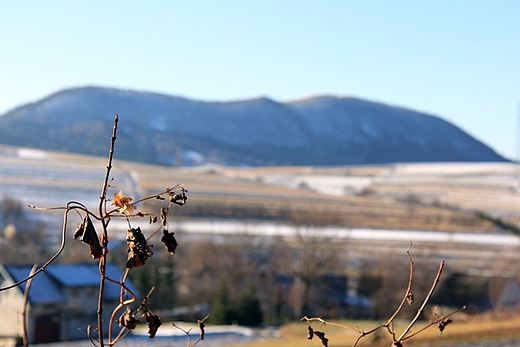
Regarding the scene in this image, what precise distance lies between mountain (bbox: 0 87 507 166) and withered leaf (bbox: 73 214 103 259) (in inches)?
2754

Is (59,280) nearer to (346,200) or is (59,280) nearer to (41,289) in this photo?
(41,289)

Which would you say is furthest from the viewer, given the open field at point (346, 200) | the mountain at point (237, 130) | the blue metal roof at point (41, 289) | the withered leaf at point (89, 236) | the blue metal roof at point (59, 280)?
the mountain at point (237, 130)

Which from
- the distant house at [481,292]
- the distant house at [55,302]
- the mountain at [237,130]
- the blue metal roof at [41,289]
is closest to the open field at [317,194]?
the distant house at [481,292]

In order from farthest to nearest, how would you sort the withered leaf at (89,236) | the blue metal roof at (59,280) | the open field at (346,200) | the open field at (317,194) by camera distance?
the open field at (317,194), the open field at (346,200), the blue metal roof at (59,280), the withered leaf at (89,236)

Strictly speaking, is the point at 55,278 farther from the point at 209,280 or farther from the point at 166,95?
the point at 166,95

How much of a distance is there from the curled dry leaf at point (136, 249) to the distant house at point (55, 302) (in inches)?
605

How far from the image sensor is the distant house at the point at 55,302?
648 inches

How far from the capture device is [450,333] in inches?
514

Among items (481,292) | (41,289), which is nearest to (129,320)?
(41,289)

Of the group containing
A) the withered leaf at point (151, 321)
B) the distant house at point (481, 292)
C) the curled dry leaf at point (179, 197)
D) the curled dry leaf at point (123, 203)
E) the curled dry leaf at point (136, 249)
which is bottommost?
the distant house at point (481, 292)

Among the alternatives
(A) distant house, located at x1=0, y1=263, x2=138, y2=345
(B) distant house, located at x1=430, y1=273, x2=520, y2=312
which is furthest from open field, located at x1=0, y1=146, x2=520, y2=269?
(A) distant house, located at x1=0, y1=263, x2=138, y2=345

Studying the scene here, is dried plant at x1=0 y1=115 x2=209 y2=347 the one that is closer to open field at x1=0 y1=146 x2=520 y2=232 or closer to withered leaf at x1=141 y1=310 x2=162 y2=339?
withered leaf at x1=141 y1=310 x2=162 y2=339

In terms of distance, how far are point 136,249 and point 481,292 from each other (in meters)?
23.9

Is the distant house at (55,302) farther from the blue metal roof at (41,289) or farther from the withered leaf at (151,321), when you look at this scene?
the withered leaf at (151,321)
